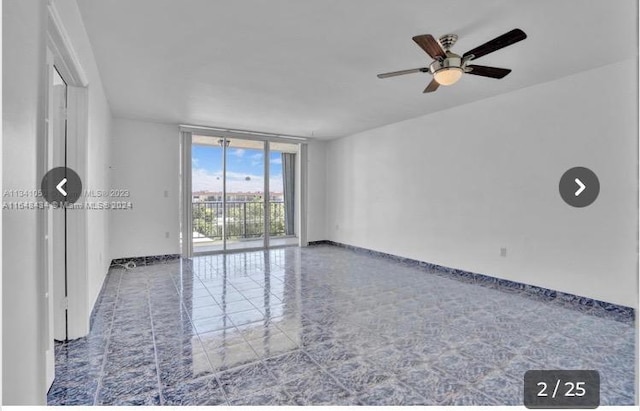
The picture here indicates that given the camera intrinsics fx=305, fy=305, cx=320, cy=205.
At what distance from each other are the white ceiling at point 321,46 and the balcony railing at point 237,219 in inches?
111

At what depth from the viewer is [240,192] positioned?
6.79m

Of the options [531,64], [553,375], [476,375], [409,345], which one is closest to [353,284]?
[409,345]

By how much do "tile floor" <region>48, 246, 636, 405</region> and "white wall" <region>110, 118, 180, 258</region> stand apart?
1.33 meters

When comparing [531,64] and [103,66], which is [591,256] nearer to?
[531,64]

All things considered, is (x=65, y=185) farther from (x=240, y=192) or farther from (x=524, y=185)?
(x=524, y=185)

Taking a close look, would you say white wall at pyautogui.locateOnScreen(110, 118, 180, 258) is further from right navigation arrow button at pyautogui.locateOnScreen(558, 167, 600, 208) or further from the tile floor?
right navigation arrow button at pyautogui.locateOnScreen(558, 167, 600, 208)

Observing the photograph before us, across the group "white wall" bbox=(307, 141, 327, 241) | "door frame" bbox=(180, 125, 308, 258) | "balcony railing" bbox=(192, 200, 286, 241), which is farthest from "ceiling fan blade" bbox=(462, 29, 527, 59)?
"balcony railing" bbox=(192, 200, 286, 241)

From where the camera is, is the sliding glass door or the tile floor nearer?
the tile floor

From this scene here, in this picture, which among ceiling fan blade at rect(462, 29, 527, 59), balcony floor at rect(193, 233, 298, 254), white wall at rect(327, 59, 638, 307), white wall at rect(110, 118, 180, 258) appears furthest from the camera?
balcony floor at rect(193, 233, 298, 254)

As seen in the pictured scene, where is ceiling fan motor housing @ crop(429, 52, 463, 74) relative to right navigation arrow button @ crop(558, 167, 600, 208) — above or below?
above

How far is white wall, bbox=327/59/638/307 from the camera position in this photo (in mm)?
2908

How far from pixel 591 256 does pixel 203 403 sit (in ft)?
12.1

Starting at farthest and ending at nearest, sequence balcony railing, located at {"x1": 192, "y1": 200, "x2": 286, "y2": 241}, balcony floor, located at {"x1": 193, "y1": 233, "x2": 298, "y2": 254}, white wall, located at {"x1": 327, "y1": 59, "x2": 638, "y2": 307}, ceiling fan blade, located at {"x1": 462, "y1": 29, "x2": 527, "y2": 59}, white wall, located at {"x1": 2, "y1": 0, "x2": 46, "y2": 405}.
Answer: balcony railing, located at {"x1": 192, "y1": 200, "x2": 286, "y2": 241}, balcony floor, located at {"x1": 193, "y1": 233, "x2": 298, "y2": 254}, white wall, located at {"x1": 327, "y1": 59, "x2": 638, "y2": 307}, ceiling fan blade, located at {"x1": 462, "y1": 29, "x2": 527, "y2": 59}, white wall, located at {"x1": 2, "y1": 0, "x2": 46, "y2": 405}

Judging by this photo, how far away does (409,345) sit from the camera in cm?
231
